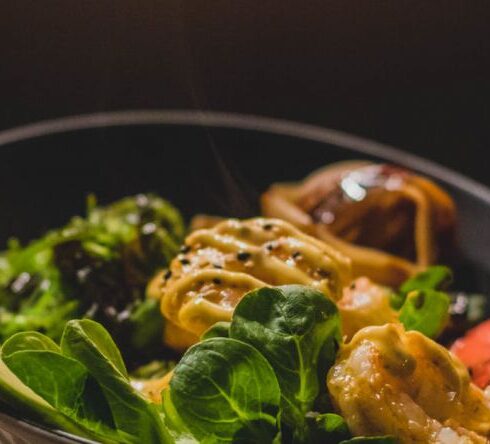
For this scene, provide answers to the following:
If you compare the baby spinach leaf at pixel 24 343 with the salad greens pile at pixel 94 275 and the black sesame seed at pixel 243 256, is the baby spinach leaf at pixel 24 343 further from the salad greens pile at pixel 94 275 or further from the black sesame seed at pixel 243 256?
the salad greens pile at pixel 94 275

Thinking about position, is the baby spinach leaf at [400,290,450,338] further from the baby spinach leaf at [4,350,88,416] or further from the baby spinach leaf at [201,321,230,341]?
the baby spinach leaf at [4,350,88,416]

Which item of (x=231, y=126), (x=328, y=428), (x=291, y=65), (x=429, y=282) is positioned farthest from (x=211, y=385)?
(x=291, y=65)

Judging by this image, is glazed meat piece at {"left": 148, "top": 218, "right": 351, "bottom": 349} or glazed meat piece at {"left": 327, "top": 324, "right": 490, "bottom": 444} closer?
glazed meat piece at {"left": 327, "top": 324, "right": 490, "bottom": 444}

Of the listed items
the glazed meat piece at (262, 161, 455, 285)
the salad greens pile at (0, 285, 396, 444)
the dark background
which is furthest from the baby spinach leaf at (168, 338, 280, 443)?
the dark background

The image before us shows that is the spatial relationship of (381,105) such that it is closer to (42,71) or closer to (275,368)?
(42,71)

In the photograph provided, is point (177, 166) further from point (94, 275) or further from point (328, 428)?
point (328, 428)

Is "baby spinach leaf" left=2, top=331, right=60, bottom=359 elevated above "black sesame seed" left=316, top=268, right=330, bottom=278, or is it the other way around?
"baby spinach leaf" left=2, top=331, right=60, bottom=359
